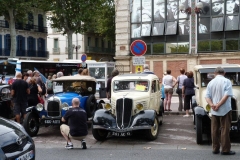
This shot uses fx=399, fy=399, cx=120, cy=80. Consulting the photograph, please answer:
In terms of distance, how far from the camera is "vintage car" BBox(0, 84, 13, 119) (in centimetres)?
1368

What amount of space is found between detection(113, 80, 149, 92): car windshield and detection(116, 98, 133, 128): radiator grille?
104cm

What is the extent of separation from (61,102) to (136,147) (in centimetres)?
335

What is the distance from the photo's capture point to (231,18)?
24.8 metres

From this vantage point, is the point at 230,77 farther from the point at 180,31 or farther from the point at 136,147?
the point at 180,31

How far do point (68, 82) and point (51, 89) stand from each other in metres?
0.61

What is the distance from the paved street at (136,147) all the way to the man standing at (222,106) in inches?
14.8

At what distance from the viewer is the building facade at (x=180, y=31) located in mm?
25031

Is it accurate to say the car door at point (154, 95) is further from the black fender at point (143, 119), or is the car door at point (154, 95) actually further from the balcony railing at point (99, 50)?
the balcony railing at point (99, 50)

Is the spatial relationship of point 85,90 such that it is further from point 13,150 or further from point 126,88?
point 13,150

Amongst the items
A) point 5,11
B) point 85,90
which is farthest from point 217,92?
point 5,11

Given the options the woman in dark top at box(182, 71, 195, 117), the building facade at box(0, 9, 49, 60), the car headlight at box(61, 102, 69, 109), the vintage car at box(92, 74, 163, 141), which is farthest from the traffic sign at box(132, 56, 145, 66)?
the building facade at box(0, 9, 49, 60)

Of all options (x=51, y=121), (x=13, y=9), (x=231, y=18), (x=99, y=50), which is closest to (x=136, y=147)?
(x=51, y=121)

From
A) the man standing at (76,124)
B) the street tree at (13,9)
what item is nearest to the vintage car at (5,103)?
the man standing at (76,124)

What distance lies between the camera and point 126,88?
1202cm
